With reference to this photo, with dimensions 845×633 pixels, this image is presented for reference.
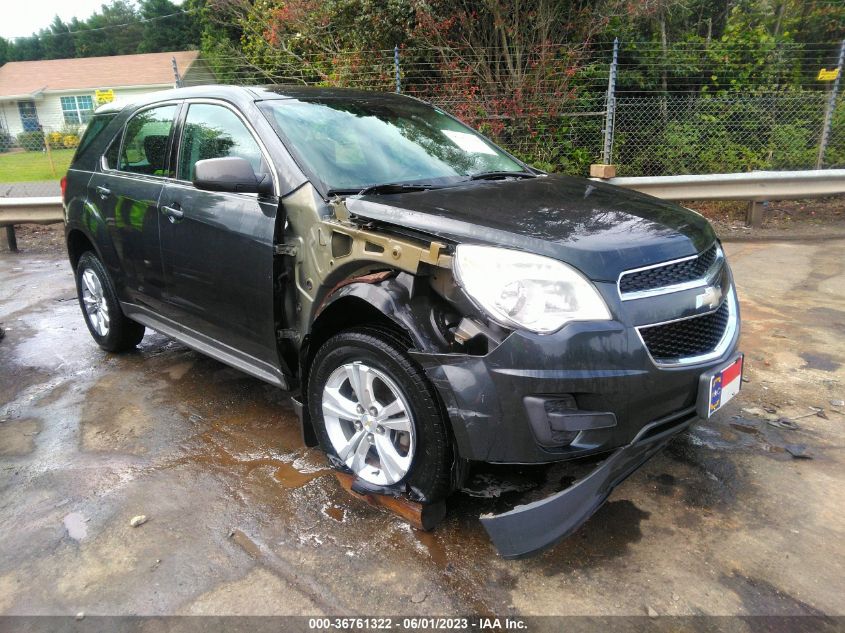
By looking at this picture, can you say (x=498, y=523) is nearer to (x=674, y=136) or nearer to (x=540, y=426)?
(x=540, y=426)

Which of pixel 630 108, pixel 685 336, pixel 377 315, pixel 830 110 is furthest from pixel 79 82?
pixel 685 336

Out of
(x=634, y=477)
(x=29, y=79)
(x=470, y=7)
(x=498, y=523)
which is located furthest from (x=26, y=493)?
(x=29, y=79)

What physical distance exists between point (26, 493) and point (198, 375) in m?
1.42

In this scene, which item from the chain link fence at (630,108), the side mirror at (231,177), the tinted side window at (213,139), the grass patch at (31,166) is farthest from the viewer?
the grass patch at (31,166)

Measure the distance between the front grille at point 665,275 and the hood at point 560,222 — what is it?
0.03 m

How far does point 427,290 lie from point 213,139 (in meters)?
1.82

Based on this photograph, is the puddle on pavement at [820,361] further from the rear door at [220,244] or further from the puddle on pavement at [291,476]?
the rear door at [220,244]

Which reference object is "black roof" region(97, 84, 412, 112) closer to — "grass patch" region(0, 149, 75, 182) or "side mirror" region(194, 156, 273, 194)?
"side mirror" region(194, 156, 273, 194)

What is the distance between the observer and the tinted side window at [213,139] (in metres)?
3.15

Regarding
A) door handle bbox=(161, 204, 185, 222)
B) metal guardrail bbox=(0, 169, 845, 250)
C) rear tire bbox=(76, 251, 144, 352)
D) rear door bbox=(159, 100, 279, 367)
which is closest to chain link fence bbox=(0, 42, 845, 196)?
metal guardrail bbox=(0, 169, 845, 250)

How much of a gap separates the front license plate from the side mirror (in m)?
2.05

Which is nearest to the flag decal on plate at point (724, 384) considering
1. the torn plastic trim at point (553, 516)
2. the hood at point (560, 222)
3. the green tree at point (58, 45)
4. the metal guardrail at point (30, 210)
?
the torn plastic trim at point (553, 516)

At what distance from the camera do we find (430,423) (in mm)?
2291

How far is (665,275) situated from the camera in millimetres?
2309
